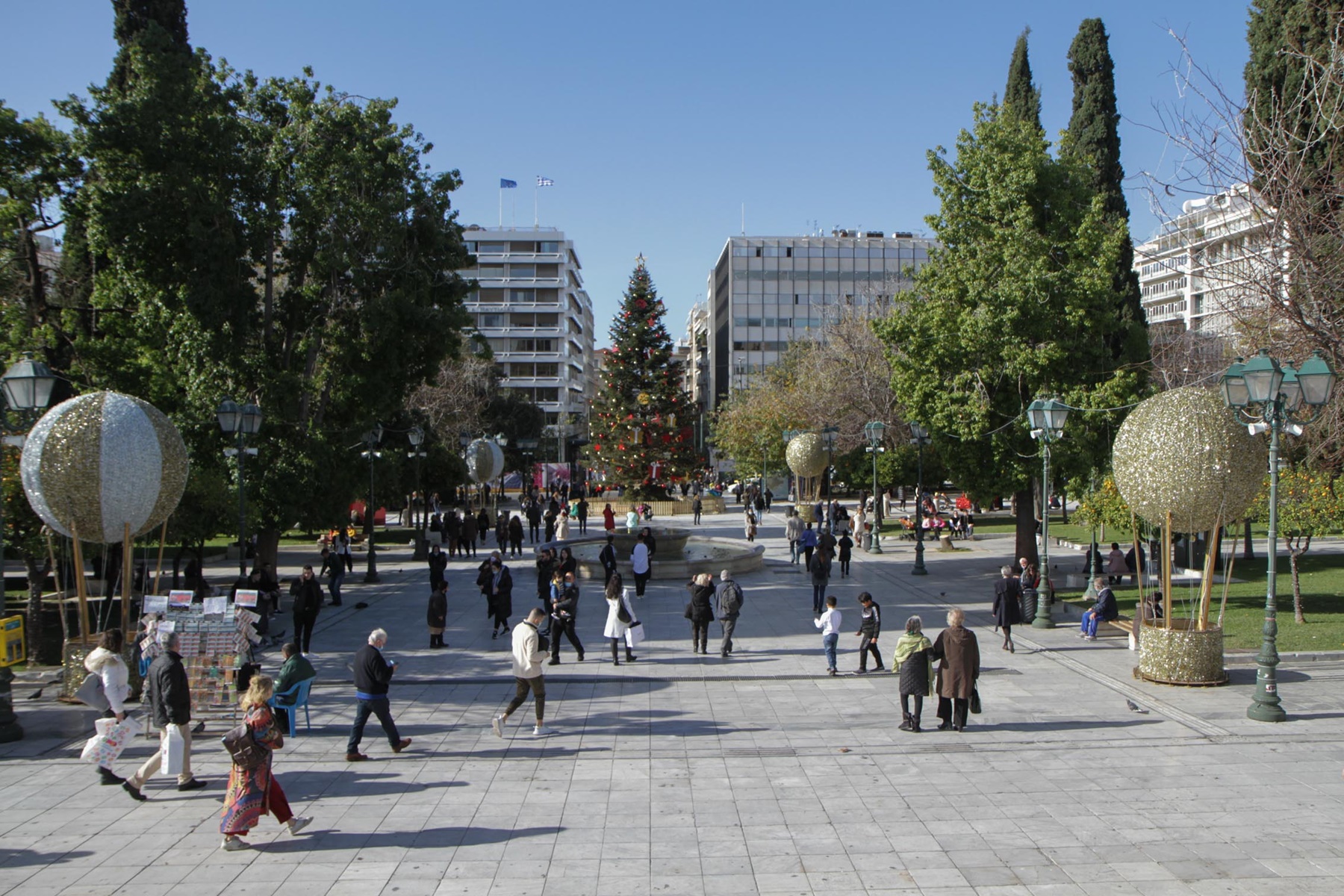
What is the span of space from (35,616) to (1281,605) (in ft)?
80.0

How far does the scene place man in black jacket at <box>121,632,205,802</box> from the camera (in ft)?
30.9

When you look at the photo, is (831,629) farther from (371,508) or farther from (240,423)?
(371,508)

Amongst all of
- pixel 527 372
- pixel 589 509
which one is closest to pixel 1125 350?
pixel 589 509

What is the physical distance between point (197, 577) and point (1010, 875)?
703 inches

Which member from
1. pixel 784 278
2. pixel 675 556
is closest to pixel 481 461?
pixel 675 556

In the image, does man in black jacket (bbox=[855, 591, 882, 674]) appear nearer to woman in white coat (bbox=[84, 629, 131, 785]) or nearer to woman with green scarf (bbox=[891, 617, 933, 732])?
woman with green scarf (bbox=[891, 617, 933, 732])

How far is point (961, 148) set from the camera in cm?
2422

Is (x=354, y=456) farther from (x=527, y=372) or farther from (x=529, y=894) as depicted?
(x=527, y=372)

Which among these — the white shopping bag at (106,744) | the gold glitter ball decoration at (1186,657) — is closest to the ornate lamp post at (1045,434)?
the gold glitter ball decoration at (1186,657)

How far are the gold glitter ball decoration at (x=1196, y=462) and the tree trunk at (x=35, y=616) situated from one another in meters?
18.1

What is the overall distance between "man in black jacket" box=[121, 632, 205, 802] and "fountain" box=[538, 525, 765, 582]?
51.5ft

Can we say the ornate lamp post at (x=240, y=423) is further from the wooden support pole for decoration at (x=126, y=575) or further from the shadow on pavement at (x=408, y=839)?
the shadow on pavement at (x=408, y=839)

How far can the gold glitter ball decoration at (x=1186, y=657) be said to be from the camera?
13.9 meters

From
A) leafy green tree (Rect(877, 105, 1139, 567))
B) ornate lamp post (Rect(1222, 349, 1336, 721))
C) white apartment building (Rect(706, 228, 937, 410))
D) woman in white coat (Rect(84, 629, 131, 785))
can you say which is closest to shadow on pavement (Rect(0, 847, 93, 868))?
woman in white coat (Rect(84, 629, 131, 785))
